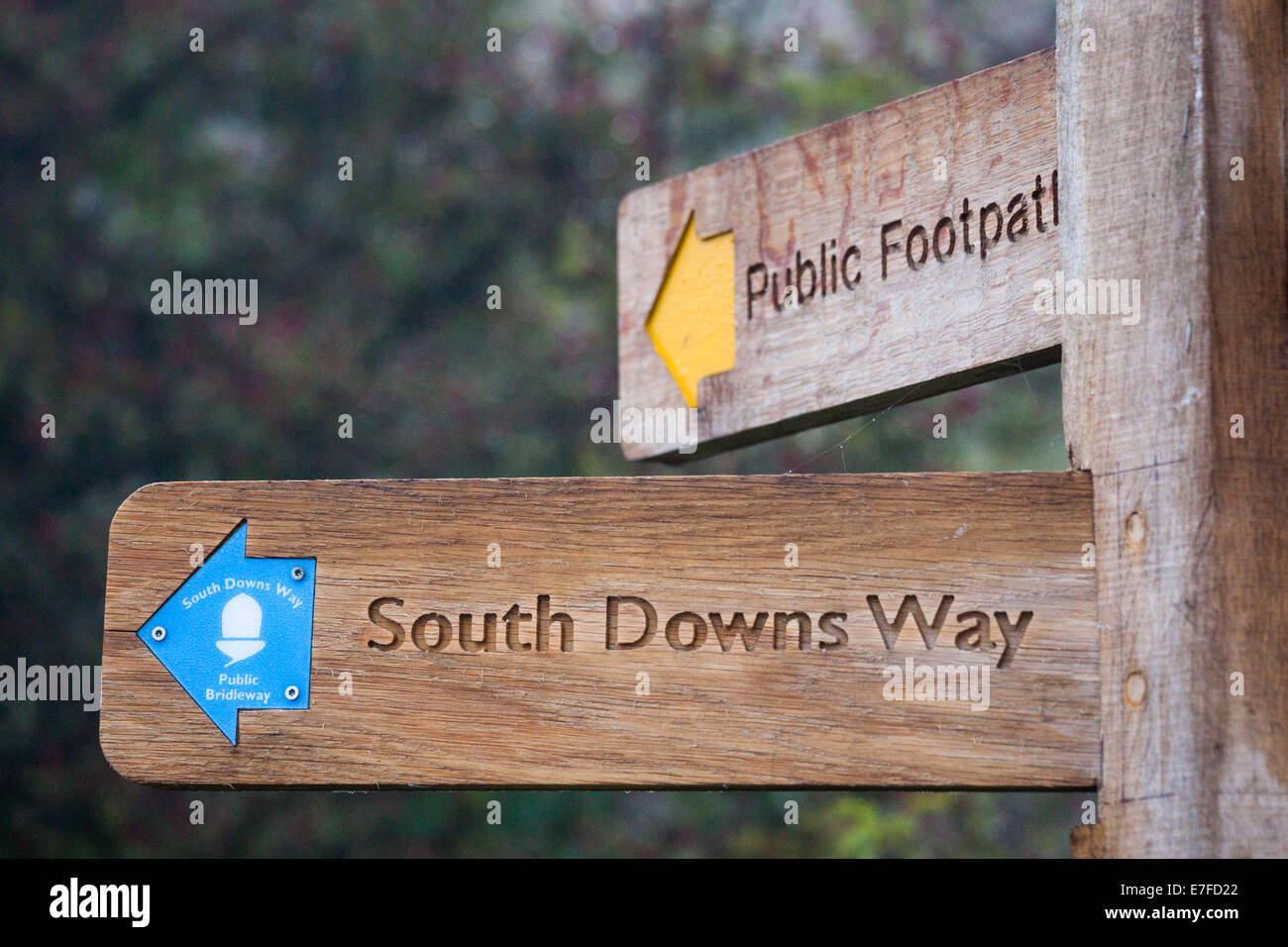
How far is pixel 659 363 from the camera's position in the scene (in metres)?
1.60

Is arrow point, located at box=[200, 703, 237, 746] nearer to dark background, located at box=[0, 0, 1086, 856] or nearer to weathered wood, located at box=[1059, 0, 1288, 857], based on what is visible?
weathered wood, located at box=[1059, 0, 1288, 857]

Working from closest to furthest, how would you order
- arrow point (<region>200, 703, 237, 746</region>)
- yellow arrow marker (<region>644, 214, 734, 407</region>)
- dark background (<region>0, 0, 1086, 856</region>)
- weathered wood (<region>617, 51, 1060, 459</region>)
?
1. arrow point (<region>200, 703, 237, 746</region>)
2. weathered wood (<region>617, 51, 1060, 459</region>)
3. yellow arrow marker (<region>644, 214, 734, 407</region>)
4. dark background (<region>0, 0, 1086, 856</region>)

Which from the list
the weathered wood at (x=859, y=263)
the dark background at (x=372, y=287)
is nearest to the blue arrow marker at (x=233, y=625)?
the weathered wood at (x=859, y=263)

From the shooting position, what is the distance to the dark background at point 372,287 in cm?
560

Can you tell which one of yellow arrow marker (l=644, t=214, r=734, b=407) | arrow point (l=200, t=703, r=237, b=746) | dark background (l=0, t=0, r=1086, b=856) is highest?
dark background (l=0, t=0, r=1086, b=856)

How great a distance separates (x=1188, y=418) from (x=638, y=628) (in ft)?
1.28

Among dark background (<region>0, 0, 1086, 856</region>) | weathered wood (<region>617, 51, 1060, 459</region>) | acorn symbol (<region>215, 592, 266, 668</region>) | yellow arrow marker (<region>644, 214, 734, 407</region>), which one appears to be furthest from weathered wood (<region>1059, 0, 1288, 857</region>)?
dark background (<region>0, 0, 1086, 856</region>)

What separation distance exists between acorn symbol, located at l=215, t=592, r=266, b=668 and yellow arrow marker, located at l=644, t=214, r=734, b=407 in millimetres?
558

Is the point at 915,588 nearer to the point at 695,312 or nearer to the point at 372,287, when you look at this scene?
the point at 695,312

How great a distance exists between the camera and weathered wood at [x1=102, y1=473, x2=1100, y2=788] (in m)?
1.05

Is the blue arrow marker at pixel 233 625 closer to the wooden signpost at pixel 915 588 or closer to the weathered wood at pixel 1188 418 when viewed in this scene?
the wooden signpost at pixel 915 588

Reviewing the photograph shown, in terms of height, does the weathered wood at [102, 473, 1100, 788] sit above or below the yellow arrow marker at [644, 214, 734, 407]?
below

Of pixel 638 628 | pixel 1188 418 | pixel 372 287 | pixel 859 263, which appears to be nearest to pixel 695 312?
pixel 859 263

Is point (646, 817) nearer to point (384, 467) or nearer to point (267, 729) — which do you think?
point (384, 467)
